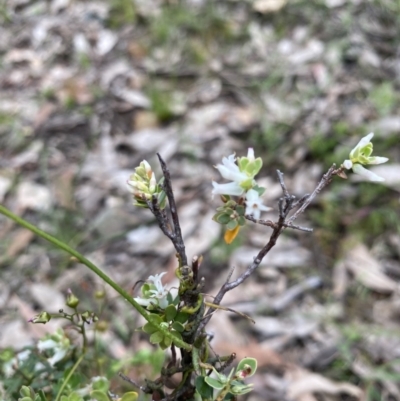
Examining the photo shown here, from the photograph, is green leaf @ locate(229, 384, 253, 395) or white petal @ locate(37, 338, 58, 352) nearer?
green leaf @ locate(229, 384, 253, 395)

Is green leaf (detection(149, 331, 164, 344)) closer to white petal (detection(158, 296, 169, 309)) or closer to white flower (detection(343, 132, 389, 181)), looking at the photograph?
white petal (detection(158, 296, 169, 309))

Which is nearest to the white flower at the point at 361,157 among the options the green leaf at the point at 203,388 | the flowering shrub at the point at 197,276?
the flowering shrub at the point at 197,276

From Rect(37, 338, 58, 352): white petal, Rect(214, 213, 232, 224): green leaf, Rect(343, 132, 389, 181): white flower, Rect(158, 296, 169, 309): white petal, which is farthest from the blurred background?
Rect(343, 132, 389, 181): white flower

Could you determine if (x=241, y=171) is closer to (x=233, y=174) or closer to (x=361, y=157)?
(x=233, y=174)

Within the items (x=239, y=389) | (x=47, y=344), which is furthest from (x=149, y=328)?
(x=47, y=344)

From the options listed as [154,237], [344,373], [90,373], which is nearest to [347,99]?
[154,237]

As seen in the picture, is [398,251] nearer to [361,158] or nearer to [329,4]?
[361,158]
